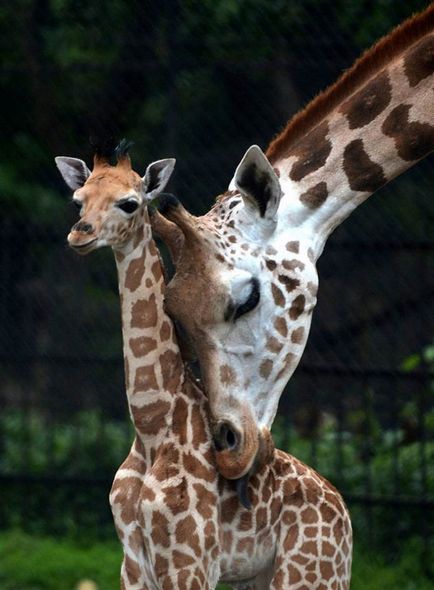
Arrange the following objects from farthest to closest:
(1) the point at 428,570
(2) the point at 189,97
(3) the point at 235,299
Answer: (2) the point at 189,97, (1) the point at 428,570, (3) the point at 235,299

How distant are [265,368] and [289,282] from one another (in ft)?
0.96

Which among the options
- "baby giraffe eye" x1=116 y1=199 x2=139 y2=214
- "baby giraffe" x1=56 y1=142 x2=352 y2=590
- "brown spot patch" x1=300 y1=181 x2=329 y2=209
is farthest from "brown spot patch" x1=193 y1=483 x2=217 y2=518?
"brown spot patch" x1=300 y1=181 x2=329 y2=209

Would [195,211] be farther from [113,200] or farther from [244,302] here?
[113,200]

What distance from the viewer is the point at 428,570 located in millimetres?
7895

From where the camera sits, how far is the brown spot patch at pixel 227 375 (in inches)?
169

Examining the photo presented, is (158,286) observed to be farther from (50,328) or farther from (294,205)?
(50,328)

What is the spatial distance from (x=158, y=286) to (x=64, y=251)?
466 cm

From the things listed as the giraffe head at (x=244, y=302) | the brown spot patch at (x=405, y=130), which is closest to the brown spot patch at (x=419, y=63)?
the brown spot patch at (x=405, y=130)

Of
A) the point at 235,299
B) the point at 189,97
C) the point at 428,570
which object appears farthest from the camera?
the point at 189,97

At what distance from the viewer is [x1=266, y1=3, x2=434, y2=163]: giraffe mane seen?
473cm

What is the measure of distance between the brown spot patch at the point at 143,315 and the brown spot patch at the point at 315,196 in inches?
26.0

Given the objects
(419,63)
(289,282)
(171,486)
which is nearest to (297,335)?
(289,282)

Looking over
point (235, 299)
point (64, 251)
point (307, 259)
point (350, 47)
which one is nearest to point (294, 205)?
point (307, 259)

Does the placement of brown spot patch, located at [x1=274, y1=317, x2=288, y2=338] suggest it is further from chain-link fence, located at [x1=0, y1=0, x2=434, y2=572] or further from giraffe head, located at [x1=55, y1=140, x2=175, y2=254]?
chain-link fence, located at [x1=0, y1=0, x2=434, y2=572]
